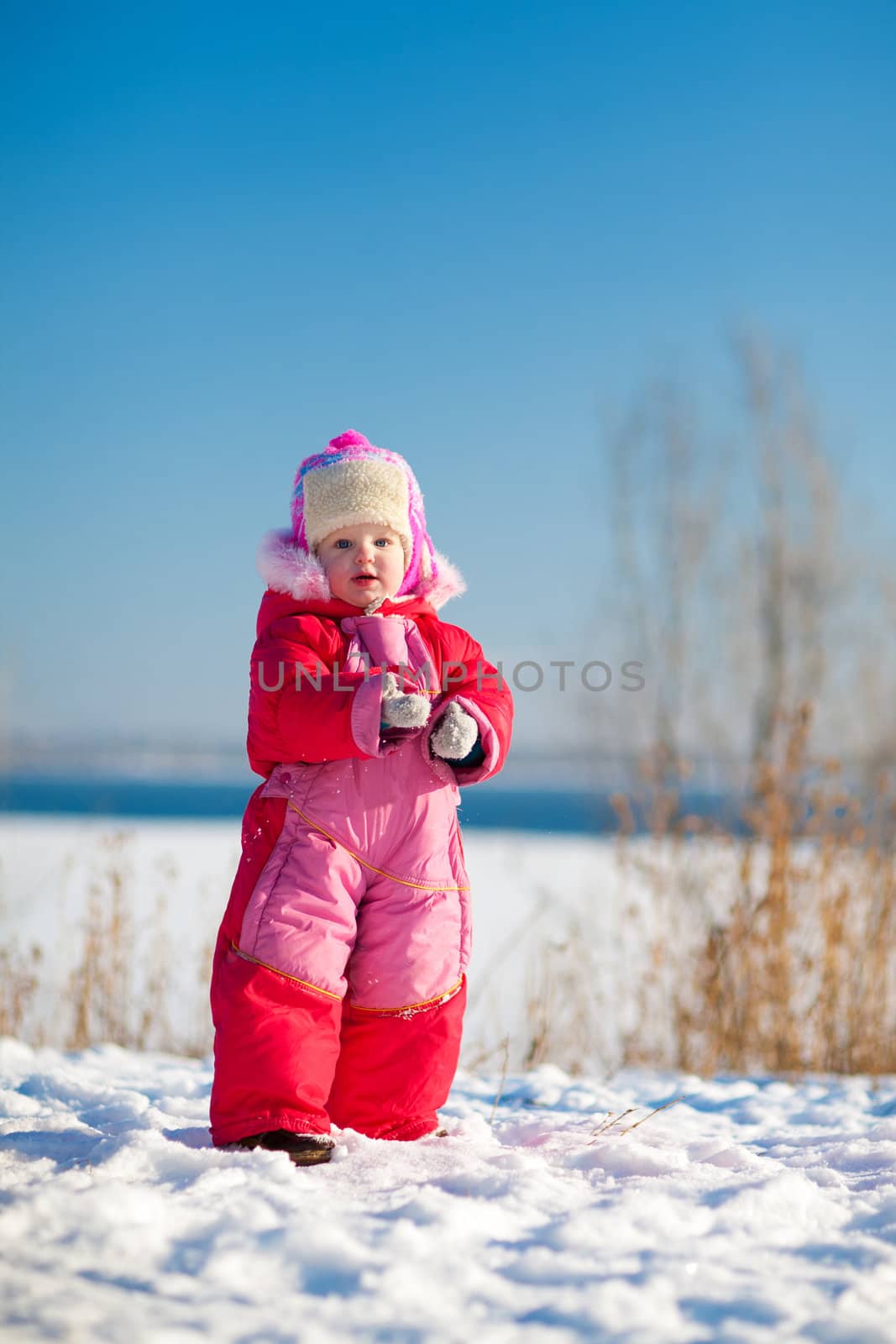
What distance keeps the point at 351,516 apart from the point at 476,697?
482mm

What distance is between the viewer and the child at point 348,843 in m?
2.08

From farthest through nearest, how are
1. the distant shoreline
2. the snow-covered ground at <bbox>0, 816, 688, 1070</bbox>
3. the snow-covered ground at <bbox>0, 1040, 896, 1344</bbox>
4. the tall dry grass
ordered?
the distant shoreline
the snow-covered ground at <bbox>0, 816, 688, 1070</bbox>
the tall dry grass
the snow-covered ground at <bbox>0, 1040, 896, 1344</bbox>

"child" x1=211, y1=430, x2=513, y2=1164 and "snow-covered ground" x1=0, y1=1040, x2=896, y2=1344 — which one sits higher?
"child" x1=211, y1=430, x2=513, y2=1164

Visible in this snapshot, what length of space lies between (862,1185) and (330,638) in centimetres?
149

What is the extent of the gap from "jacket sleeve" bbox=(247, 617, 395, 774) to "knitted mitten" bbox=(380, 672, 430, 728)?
17 millimetres

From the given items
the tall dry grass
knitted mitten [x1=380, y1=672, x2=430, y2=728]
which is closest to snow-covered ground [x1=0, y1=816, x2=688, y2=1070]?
the tall dry grass

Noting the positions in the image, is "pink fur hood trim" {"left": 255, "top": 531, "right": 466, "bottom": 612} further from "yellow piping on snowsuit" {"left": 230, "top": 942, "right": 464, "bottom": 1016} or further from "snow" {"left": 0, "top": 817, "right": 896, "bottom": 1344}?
"snow" {"left": 0, "top": 817, "right": 896, "bottom": 1344}

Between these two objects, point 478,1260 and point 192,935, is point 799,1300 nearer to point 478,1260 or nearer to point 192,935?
point 478,1260

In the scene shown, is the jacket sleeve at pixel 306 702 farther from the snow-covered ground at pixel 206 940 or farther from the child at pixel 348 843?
the snow-covered ground at pixel 206 940

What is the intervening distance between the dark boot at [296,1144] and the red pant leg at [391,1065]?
0.21 m

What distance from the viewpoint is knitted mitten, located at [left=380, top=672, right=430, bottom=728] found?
202 centimetres

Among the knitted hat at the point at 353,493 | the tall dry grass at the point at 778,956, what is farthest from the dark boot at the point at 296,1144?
the tall dry grass at the point at 778,956

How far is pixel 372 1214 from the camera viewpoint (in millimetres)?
1658

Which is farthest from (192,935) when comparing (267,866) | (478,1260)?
(478,1260)
